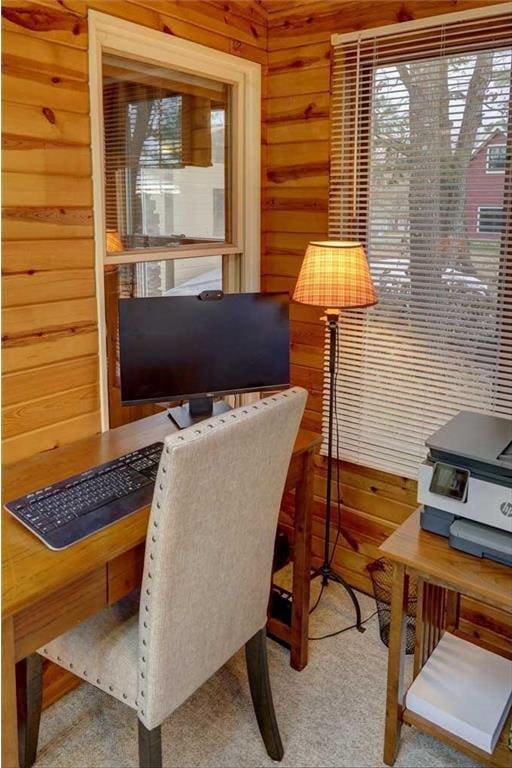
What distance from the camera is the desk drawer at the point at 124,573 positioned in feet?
4.96

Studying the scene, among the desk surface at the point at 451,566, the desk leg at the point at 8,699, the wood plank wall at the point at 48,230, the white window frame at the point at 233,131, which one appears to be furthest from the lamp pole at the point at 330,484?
the desk leg at the point at 8,699

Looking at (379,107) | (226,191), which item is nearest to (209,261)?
(226,191)

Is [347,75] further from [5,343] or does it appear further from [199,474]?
[199,474]

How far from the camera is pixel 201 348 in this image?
207 centimetres

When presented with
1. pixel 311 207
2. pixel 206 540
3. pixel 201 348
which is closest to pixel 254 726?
pixel 206 540

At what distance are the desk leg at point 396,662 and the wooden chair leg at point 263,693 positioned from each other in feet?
1.02

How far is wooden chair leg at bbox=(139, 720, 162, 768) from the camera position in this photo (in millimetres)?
1492

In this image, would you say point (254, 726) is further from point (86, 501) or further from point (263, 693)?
point (86, 501)

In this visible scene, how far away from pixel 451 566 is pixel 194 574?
2.23 ft

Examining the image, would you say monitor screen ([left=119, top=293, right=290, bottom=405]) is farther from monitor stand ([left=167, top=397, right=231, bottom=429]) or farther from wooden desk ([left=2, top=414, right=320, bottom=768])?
wooden desk ([left=2, top=414, right=320, bottom=768])

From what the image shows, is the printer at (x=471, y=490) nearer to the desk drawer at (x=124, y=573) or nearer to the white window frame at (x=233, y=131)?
the desk drawer at (x=124, y=573)

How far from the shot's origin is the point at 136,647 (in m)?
1.54

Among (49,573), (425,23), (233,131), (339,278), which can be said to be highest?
(425,23)

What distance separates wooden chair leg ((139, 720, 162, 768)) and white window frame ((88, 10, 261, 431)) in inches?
38.0
